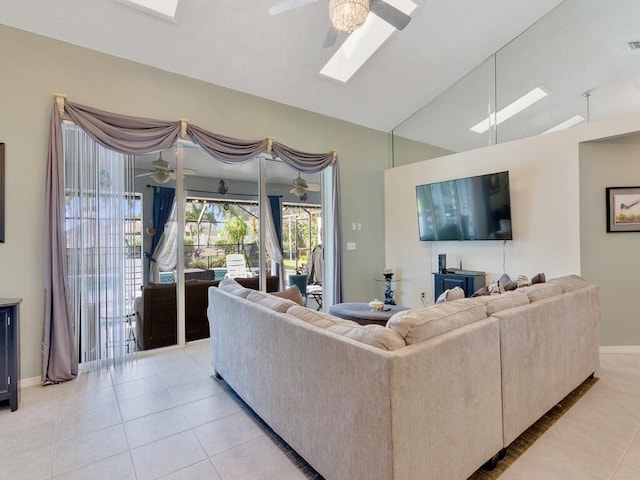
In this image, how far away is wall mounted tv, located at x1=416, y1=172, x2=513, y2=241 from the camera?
404cm

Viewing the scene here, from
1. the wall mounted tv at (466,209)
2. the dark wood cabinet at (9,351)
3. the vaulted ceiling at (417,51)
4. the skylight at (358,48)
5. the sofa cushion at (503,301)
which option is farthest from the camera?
the wall mounted tv at (466,209)

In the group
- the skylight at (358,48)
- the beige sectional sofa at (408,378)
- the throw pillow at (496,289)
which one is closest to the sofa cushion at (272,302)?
the beige sectional sofa at (408,378)

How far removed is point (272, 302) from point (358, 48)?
3.47 meters

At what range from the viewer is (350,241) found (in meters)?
5.21

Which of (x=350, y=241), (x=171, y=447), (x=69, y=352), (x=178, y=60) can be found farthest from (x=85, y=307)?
(x=350, y=241)

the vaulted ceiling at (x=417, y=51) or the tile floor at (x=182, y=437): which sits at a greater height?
the vaulted ceiling at (x=417, y=51)

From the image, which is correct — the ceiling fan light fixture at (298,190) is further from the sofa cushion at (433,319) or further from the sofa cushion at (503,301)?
the sofa cushion at (433,319)

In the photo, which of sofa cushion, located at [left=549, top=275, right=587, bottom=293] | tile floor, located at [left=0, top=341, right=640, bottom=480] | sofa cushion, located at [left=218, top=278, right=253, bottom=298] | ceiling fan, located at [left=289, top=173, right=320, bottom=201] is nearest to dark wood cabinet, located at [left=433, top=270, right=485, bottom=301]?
sofa cushion, located at [left=549, top=275, right=587, bottom=293]

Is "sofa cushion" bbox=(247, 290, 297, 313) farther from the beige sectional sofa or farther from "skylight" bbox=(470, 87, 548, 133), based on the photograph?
"skylight" bbox=(470, 87, 548, 133)

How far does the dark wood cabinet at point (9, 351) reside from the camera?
2.33 metres

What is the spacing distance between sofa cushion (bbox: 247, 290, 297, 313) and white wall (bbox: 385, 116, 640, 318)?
322 cm

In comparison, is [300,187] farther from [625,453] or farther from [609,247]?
[625,453]

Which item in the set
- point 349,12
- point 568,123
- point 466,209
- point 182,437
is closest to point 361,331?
point 182,437

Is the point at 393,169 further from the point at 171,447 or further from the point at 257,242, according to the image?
the point at 171,447
